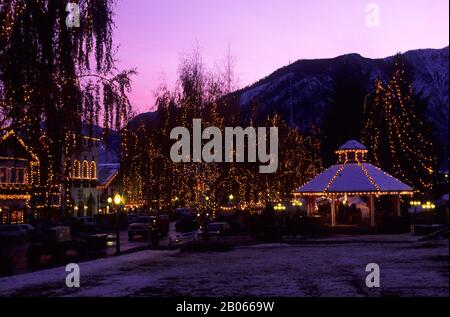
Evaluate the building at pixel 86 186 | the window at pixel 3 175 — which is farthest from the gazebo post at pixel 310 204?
the building at pixel 86 186

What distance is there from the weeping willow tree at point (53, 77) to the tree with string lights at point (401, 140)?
38.0 meters

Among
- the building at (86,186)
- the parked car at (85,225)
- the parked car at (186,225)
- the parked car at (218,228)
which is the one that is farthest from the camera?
the building at (86,186)

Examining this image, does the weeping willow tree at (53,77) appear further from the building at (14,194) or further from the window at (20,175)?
the window at (20,175)

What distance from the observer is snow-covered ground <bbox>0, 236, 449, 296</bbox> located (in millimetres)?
14555

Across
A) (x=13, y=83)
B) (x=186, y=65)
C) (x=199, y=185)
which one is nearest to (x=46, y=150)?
(x=13, y=83)

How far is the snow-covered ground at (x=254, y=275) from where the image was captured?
1455 centimetres

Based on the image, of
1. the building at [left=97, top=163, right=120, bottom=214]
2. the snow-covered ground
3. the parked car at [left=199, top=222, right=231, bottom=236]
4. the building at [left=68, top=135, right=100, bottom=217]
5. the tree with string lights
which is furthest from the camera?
the building at [left=97, top=163, right=120, bottom=214]

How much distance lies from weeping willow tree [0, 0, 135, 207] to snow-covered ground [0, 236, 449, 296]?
3.80m

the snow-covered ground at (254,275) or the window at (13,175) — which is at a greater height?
the window at (13,175)

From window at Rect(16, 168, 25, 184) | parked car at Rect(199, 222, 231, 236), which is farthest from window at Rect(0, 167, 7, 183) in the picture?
parked car at Rect(199, 222, 231, 236)

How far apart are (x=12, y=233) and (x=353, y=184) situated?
2380 centimetres

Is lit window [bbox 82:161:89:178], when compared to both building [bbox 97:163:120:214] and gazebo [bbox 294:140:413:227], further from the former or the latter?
gazebo [bbox 294:140:413:227]

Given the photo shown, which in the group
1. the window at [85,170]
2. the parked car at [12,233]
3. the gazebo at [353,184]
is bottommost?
the parked car at [12,233]
